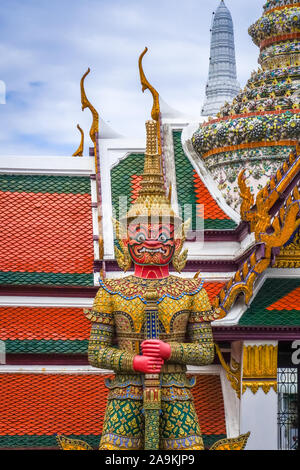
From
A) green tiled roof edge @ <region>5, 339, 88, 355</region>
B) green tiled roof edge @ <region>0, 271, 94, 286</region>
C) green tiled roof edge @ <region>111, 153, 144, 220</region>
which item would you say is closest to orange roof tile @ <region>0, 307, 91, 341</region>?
green tiled roof edge @ <region>5, 339, 88, 355</region>

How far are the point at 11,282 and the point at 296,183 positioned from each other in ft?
12.5

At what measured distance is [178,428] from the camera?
9.16m

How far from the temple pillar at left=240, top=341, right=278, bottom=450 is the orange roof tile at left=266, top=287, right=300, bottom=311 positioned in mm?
418

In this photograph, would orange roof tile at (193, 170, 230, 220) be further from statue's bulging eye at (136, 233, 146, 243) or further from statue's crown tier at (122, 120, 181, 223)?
statue's bulging eye at (136, 233, 146, 243)

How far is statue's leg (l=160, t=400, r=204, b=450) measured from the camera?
913 centimetres

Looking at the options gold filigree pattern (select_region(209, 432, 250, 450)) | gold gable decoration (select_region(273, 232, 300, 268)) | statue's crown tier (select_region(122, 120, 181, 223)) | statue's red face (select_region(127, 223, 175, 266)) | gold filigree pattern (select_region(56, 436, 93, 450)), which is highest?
statue's crown tier (select_region(122, 120, 181, 223))

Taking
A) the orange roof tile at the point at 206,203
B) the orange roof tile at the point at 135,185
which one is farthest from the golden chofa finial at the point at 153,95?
the orange roof tile at the point at 206,203

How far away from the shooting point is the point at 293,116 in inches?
515

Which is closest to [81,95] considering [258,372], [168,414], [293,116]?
[293,116]

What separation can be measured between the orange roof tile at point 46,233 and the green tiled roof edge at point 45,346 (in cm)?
113

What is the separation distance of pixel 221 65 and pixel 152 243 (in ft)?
126

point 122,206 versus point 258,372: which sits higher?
point 122,206
